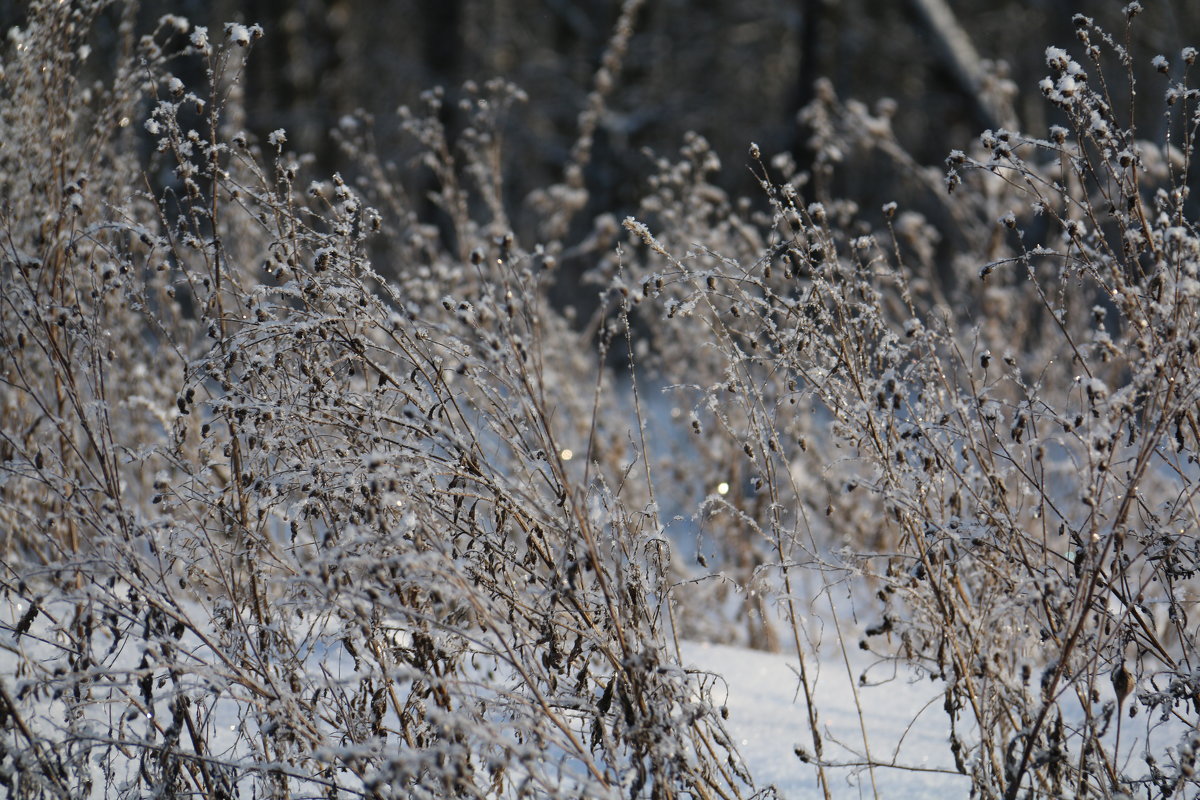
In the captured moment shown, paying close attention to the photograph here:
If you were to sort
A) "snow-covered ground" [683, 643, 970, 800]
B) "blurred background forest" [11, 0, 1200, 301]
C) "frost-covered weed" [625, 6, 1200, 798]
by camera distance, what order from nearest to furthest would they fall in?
"frost-covered weed" [625, 6, 1200, 798]
"snow-covered ground" [683, 643, 970, 800]
"blurred background forest" [11, 0, 1200, 301]

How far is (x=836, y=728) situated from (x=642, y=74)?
11.2 m

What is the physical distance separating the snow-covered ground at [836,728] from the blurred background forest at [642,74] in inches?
243

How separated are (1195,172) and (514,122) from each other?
6.96m

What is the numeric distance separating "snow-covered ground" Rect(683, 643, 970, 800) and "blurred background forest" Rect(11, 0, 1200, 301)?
6180 millimetres

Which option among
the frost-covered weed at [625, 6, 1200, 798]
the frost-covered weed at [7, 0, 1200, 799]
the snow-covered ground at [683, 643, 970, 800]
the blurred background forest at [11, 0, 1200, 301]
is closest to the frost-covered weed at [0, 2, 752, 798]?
the frost-covered weed at [7, 0, 1200, 799]

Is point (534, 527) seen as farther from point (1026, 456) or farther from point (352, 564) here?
point (1026, 456)

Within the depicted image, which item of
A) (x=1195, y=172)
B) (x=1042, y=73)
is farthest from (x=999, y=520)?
(x=1042, y=73)

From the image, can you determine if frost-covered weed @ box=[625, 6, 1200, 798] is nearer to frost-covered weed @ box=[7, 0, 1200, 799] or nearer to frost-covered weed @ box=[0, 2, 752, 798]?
frost-covered weed @ box=[7, 0, 1200, 799]

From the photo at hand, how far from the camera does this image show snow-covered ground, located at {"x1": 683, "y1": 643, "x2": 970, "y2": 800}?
6.84 ft

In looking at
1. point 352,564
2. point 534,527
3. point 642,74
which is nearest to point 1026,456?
point 534,527

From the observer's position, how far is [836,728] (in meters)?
2.42

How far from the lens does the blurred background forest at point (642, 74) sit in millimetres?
9727

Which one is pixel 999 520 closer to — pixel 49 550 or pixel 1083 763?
pixel 1083 763

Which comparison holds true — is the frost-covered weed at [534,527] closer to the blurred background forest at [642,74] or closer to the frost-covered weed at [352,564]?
the frost-covered weed at [352,564]
